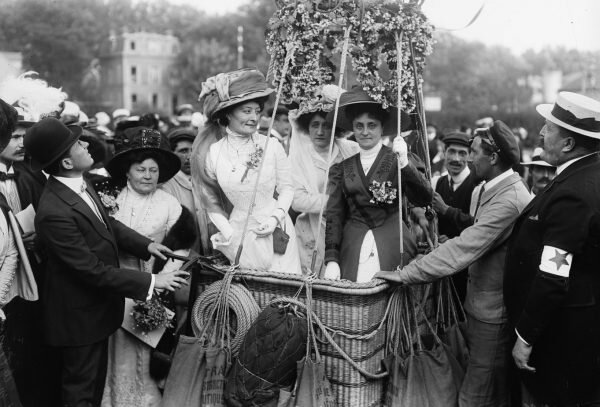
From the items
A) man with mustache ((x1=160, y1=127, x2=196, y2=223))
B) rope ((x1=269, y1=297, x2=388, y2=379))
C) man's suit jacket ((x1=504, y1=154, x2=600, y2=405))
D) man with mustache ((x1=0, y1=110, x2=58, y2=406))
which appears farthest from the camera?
man with mustache ((x1=160, y1=127, x2=196, y2=223))

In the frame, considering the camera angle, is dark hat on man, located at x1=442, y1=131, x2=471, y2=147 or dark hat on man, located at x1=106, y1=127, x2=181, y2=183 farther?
dark hat on man, located at x1=442, y1=131, x2=471, y2=147

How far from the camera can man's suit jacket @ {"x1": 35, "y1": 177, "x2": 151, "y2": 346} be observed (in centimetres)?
395

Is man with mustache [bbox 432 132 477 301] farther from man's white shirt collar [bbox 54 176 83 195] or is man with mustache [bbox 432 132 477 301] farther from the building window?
the building window

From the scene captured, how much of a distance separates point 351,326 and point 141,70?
74.1 m

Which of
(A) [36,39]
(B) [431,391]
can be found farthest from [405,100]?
(A) [36,39]

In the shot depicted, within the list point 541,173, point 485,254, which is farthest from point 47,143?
point 541,173

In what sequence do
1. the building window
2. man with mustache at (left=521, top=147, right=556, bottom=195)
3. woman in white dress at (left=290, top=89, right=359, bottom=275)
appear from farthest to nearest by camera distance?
1. the building window
2. man with mustache at (left=521, top=147, right=556, bottom=195)
3. woman in white dress at (left=290, top=89, right=359, bottom=275)

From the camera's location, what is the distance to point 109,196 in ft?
15.8

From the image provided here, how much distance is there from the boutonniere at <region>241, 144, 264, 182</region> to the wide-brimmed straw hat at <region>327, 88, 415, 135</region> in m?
0.66

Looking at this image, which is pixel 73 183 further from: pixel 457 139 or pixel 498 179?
pixel 457 139

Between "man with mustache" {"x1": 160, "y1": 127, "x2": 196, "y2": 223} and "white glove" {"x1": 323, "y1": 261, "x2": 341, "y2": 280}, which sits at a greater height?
"man with mustache" {"x1": 160, "y1": 127, "x2": 196, "y2": 223}

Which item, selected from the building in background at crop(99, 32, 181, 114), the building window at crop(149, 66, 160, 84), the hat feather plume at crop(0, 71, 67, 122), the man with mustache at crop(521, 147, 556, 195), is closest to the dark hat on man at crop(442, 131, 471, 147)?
the man with mustache at crop(521, 147, 556, 195)

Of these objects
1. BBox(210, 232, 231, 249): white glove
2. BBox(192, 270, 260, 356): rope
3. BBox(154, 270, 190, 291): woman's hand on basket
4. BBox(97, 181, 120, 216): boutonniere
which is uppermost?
BBox(97, 181, 120, 216): boutonniere

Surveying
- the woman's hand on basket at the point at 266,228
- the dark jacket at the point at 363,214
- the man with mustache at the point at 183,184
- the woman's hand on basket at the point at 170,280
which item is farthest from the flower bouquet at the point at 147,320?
the dark jacket at the point at 363,214
